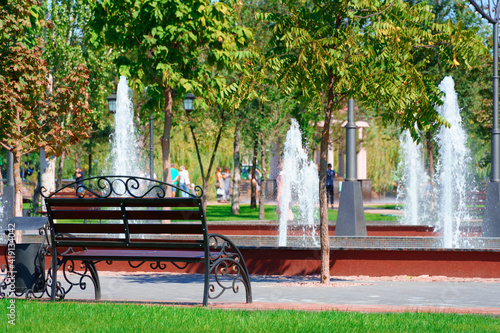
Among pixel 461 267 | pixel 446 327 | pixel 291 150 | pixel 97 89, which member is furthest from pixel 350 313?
pixel 97 89

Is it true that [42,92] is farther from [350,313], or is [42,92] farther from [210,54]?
[350,313]

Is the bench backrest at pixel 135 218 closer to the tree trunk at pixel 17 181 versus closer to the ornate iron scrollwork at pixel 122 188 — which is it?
the ornate iron scrollwork at pixel 122 188

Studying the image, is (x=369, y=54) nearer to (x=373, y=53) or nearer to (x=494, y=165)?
(x=373, y=53)

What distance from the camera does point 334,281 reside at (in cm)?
1032

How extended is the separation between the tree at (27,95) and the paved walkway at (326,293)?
3171 millimetres

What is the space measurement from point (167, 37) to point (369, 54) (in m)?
6.44

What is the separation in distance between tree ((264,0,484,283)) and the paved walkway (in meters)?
Result: 0.71

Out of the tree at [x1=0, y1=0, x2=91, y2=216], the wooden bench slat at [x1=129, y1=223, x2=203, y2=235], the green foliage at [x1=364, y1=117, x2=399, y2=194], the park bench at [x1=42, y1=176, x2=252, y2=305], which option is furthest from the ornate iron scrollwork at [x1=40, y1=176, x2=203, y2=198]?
the green foliage at [x1=364, y1=117, x2=399, y2=194]

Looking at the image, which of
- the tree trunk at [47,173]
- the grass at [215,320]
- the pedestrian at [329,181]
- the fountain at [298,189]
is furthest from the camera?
the pedestrian at [329,181]

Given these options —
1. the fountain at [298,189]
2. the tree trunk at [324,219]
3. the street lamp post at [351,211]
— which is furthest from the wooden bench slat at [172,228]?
the fountain at [298,189]

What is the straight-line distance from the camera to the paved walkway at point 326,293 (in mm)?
7469

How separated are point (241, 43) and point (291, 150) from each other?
20.3 feet

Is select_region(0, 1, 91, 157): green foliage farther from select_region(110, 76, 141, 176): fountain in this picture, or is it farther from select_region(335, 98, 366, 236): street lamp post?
select_region(110, 76, 141, 176): fountain

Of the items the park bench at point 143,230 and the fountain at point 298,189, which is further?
the fountain at point 298,189
